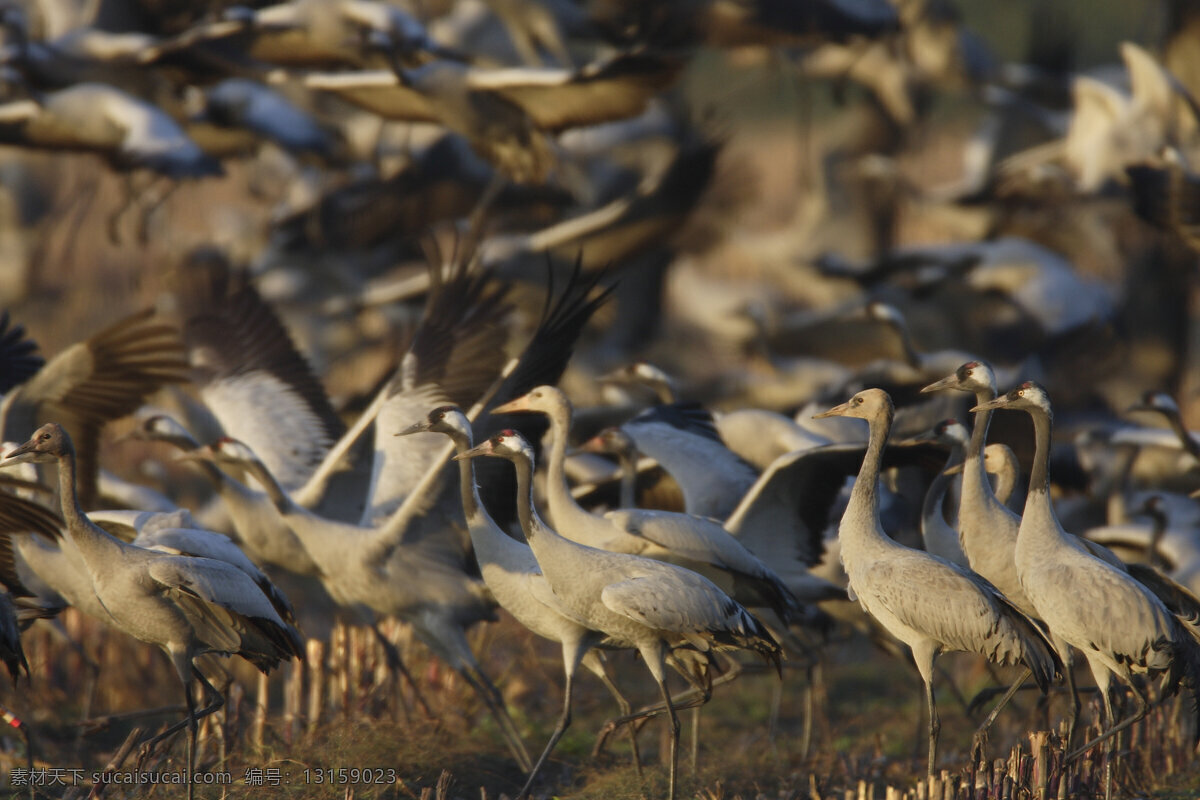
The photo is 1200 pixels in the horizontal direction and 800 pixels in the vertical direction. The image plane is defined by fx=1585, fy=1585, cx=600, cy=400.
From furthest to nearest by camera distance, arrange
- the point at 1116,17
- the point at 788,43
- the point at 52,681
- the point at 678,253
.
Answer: the point at 1116,17 → the point at 678,253 → the point at 788,43 → the point at 52,681

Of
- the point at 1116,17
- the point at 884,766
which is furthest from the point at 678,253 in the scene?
the point at 1116,17

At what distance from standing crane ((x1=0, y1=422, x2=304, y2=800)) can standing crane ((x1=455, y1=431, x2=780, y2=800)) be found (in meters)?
0.89

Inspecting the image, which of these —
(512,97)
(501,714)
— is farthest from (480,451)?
(512,97)

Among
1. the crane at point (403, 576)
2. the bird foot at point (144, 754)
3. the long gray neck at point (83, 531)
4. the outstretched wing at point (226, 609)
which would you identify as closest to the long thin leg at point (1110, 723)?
the crane at point (403, 576)

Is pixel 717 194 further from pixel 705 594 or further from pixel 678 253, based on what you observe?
pixel 705 594

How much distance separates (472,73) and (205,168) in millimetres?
1578

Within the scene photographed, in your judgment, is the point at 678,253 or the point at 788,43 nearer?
the point at 788,43

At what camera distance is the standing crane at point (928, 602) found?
5.02 metres

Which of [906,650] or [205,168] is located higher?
[205,168]

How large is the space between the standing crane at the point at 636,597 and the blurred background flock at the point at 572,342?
0.15 metres

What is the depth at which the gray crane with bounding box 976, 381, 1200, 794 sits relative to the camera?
4.92 metres

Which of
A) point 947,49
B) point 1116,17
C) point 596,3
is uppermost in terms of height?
point 596,3

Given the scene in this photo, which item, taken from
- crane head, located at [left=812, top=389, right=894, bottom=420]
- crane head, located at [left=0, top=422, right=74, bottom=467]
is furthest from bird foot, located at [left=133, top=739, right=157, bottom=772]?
crane head, located at [left=812, top=389, right=894, bottom=420]

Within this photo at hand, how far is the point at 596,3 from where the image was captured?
37.7 feet
